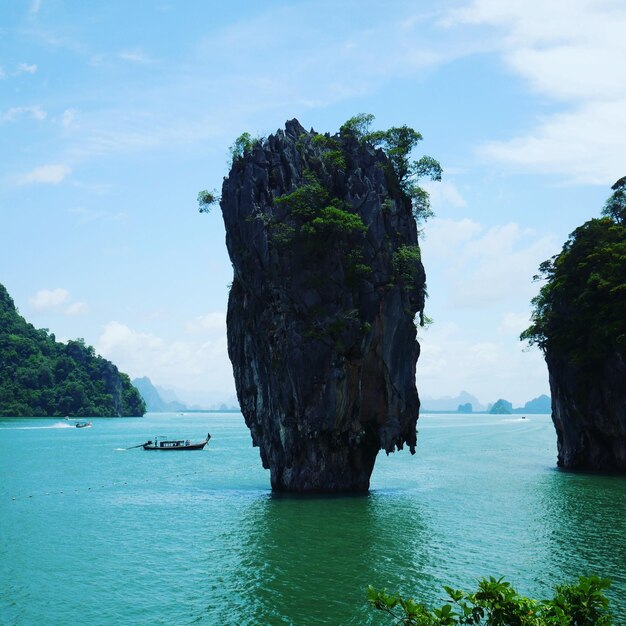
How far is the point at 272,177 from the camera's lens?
45281 mm

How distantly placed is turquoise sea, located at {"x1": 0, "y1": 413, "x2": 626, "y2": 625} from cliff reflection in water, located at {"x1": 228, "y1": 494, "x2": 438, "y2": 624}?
8 cm

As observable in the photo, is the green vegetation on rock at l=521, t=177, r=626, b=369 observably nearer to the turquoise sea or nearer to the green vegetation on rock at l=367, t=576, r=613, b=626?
the turquoise sea

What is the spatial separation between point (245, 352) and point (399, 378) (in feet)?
36.9

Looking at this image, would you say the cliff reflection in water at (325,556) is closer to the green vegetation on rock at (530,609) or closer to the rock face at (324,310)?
the rock face at (324,310)

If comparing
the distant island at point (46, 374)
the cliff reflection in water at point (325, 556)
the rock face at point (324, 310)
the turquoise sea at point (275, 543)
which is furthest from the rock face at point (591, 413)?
the distant island at point (46, 374)

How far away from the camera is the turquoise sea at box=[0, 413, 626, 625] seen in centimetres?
2228

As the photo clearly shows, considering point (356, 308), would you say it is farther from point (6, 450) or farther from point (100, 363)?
point (100, 363)

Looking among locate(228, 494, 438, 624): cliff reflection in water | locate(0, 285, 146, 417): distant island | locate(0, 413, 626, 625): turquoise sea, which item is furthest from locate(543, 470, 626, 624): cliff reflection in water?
locate(0, 285, 146, 417): distant island

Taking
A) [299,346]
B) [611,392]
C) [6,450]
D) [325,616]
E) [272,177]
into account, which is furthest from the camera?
[6,450]

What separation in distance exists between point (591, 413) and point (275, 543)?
115ft

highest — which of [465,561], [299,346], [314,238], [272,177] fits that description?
[272,177]

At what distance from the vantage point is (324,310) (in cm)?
4197

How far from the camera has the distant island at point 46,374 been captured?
17338 cm

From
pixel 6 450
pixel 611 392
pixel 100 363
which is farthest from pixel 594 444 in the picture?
pixel 100 363
